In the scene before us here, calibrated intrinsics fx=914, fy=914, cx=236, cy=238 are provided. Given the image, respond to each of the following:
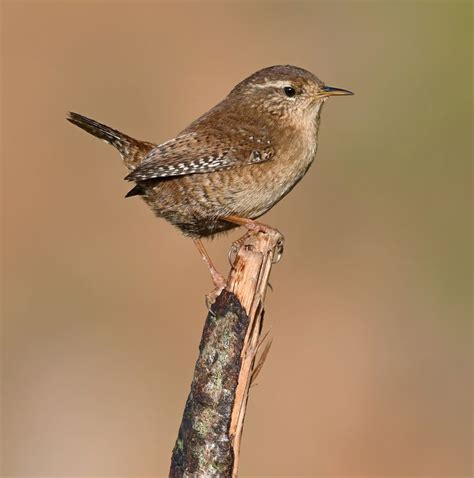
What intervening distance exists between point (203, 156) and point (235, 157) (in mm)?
163

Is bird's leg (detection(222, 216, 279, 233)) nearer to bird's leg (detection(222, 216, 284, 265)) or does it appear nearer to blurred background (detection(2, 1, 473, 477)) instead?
bird's leg (detection(222, 216, 284, 265))

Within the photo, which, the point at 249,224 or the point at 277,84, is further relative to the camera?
the point at 277,84

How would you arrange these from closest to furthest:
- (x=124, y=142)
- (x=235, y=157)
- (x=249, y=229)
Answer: (x=249, y=229) → (x=235, y=157) → (x=124, y=142)

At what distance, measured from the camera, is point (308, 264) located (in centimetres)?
866

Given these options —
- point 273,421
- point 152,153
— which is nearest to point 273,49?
point 273,421

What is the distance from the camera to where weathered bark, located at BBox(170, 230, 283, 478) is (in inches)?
142

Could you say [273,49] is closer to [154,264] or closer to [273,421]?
[154,264]

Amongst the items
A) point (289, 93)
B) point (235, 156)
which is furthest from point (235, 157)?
point (289, 93)

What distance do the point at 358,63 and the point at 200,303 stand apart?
3734 millimetres

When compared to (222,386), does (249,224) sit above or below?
above

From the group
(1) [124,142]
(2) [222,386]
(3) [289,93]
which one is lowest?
(2) [222,386]

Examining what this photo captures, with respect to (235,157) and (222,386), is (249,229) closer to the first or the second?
(235,157)

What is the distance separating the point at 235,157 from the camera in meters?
4.62

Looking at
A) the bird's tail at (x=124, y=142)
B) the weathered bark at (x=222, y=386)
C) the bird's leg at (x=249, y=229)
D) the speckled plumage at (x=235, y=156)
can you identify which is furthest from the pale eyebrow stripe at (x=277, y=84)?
the weathered bark at (x=222, y=386)
